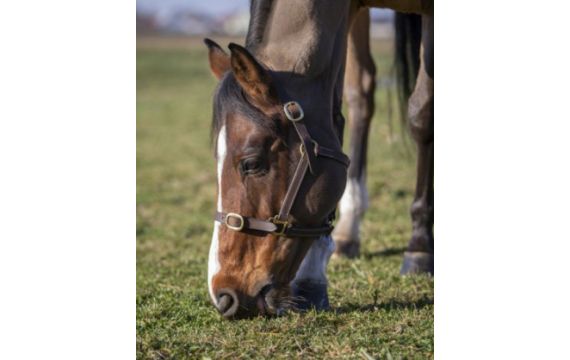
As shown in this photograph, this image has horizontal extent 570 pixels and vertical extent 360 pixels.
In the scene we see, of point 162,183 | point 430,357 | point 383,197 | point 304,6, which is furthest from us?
point 162,183

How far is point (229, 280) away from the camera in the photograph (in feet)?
11.4

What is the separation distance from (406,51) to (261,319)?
292 cm

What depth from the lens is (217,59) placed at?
387 centimetres

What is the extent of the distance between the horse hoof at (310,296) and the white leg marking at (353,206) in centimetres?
187

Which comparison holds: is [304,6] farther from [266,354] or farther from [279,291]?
[266,354]

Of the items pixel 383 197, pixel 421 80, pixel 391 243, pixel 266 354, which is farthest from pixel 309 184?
pixel 383 197

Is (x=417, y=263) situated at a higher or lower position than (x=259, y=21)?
lower

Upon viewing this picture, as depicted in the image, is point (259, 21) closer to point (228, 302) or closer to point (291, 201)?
point (291, 201)

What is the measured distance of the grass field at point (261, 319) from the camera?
339 centimetres

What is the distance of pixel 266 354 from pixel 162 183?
6.23 metres

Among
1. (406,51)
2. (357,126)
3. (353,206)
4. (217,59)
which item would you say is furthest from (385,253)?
(217,59)

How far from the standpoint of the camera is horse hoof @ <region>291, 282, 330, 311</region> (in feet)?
12.4

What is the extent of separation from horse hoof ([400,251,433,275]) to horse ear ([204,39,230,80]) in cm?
186
